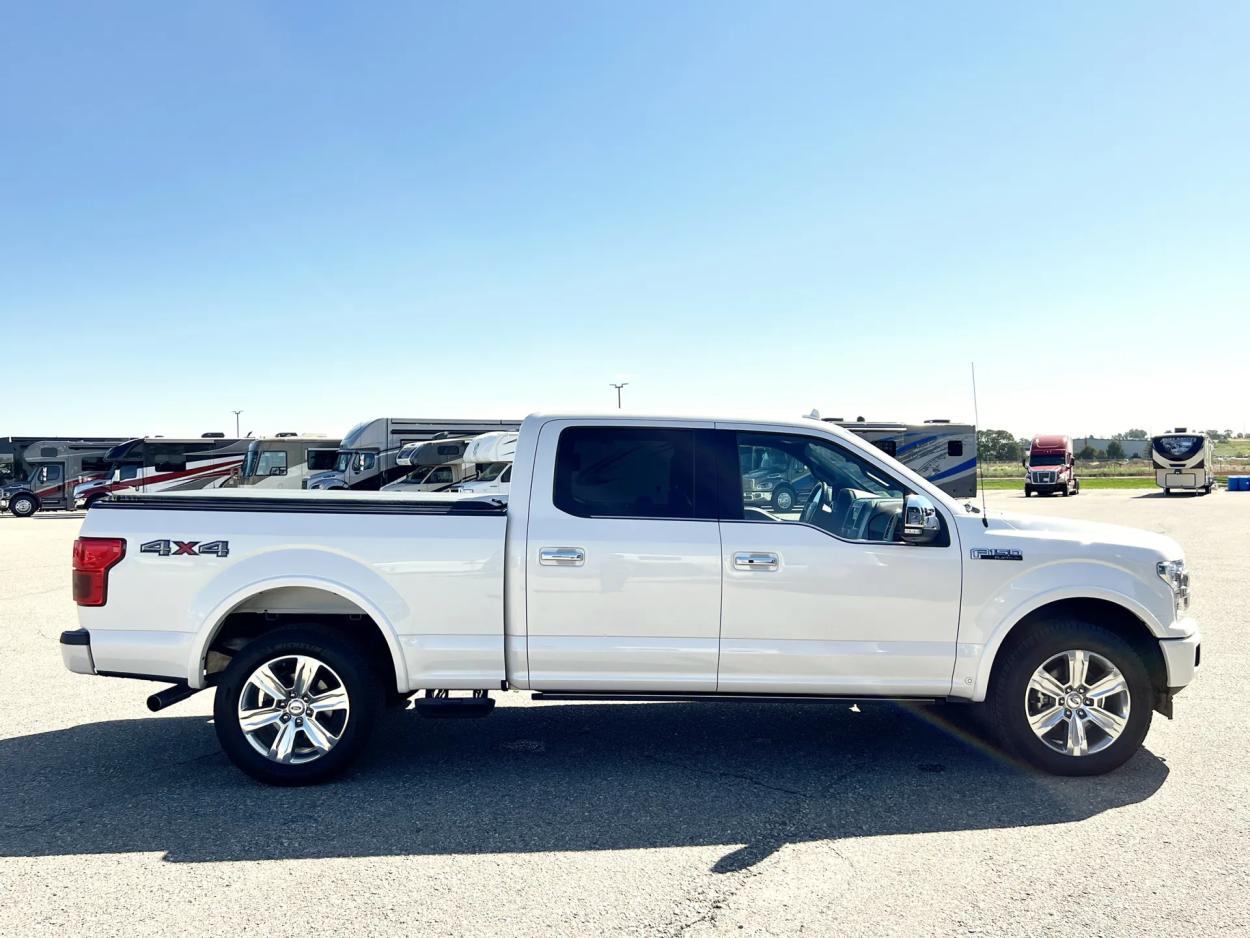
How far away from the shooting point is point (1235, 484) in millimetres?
49469

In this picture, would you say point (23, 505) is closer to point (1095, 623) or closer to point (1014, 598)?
point (1014, 598)

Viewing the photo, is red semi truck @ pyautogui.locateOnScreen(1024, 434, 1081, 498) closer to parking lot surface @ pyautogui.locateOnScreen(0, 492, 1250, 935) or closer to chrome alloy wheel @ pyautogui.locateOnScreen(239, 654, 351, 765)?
parking lot surface @ pyautogui.locateOnScreen(0, 492, 1250, 935)

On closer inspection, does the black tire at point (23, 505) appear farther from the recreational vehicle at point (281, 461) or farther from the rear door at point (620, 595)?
the rear door at point (620, 595)

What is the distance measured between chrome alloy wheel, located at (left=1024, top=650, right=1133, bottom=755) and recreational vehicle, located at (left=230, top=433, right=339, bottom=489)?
3004 centimetres

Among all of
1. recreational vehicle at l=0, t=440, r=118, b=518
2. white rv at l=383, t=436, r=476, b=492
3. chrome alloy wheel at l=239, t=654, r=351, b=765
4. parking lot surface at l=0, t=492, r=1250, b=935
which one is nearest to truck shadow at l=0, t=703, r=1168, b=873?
parking lot surface at l=0, t=492, r=1250, b=935

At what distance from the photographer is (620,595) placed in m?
4.70

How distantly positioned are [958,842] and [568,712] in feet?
9.41

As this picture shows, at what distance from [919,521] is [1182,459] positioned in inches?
1727

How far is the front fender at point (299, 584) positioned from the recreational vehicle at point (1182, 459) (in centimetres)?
4521

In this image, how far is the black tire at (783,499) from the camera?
5.03 metres

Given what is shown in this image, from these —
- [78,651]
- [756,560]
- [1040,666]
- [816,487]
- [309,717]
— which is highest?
[816,487]

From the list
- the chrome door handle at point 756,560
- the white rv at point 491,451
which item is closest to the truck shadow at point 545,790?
the chrome door handle at point 756,560

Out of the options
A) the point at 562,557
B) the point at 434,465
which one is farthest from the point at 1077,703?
the point at 434,465

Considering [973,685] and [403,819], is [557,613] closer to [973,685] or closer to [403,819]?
[403,819]
